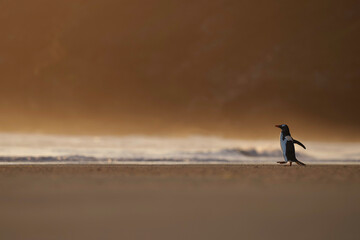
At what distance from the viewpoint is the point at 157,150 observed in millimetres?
13609
